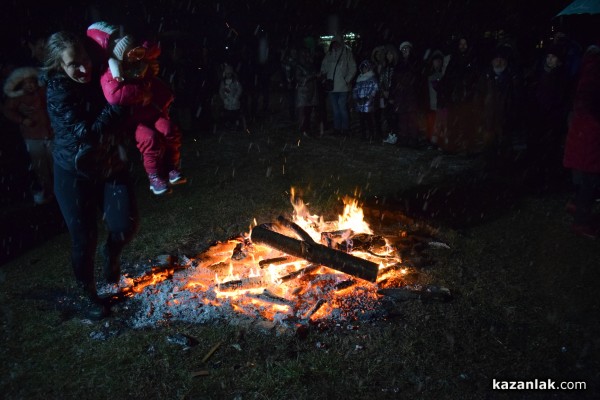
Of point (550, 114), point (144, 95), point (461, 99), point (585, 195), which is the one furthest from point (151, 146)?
point (461, 99)

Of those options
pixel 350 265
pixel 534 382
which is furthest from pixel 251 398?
pixel 534 382

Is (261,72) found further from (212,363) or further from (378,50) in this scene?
(212,363)

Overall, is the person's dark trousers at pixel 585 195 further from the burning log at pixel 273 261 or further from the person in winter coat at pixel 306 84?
the person in winter coat at pixel 306 84

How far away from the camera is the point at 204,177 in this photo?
907 cm

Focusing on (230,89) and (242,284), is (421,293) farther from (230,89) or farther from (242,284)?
(230,89)

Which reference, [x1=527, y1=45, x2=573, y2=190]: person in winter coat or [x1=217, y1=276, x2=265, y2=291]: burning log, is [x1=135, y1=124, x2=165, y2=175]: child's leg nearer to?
[x1=217, y1=276, x2=265, y2=291]: burning log

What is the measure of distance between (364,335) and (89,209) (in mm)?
2747

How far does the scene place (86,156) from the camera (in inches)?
143

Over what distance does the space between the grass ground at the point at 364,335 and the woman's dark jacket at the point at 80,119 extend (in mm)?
1659

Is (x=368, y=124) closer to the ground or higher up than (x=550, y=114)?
closer to the ground

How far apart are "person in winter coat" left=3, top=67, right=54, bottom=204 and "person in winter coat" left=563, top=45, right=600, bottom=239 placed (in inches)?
282

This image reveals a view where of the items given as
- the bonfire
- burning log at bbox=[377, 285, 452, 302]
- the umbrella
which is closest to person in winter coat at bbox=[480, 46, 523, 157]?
the umbrella

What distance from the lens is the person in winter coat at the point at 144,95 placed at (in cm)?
367

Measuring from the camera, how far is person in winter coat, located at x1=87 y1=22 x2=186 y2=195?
3674 mm
